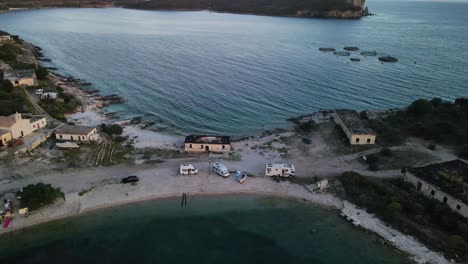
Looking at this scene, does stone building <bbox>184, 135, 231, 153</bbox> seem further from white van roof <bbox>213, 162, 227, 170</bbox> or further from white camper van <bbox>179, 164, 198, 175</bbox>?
white camper van <bbox>179, 164, 198, 175</bbox>

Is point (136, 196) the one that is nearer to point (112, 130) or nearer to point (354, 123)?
point (112, 130)

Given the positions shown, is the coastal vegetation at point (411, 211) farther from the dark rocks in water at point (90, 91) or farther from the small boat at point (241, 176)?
the dark rocks in water at point (90, 91)

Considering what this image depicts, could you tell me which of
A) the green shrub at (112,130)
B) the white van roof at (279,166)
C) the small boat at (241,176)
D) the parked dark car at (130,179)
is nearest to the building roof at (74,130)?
the green shrub at (112,130)

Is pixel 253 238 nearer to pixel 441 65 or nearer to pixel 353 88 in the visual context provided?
pixel 353 88

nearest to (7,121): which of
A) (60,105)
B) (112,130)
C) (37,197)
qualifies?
(112,130)

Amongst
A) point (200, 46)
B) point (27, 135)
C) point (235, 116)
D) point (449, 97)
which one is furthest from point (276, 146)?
point (200, 46)

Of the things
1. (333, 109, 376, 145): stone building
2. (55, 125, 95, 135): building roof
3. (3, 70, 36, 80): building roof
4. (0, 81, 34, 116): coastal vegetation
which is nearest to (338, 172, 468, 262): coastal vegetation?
(333, 109, 376, 145): stone building
